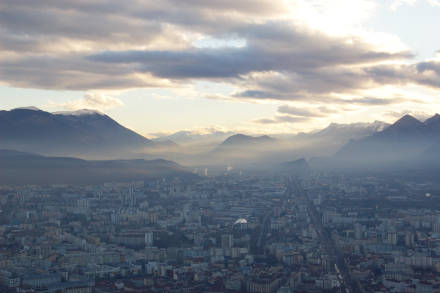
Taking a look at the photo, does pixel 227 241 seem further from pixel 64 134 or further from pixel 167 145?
pixel 167 145

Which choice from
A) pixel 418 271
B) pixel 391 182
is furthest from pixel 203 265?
pixel 391 182

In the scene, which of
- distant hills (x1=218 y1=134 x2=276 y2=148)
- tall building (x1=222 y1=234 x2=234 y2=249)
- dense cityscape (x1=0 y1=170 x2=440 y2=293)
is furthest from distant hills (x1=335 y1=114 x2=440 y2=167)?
tall building (x1=222 y1=234 x2=234 y2=249)

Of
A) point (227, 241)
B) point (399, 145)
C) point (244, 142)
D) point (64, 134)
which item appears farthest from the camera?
point (244, 142)

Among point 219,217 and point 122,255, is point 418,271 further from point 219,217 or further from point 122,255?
point 219,217

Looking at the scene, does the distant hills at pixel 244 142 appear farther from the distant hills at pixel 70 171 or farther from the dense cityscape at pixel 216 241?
the dense cityscape at pixel 216 241

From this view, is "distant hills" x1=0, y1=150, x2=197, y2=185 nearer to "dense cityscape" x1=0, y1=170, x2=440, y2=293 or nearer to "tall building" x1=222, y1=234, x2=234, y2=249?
"dense cityscape" x1=0, y1=170, x2=440, y2=293

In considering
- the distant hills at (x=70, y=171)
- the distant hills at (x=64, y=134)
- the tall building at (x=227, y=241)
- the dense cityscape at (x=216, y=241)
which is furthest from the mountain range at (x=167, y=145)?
the tall building at (x=227, y=241)

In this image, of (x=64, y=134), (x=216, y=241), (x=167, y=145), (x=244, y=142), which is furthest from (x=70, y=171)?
(x=244, y=142)
